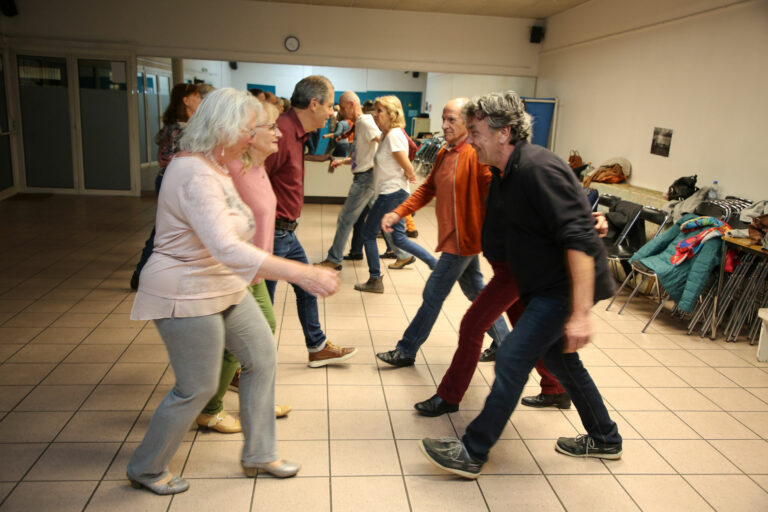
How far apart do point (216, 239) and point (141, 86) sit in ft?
28.3

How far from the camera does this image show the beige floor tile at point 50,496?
2143 mm

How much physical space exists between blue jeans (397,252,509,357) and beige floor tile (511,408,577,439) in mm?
546

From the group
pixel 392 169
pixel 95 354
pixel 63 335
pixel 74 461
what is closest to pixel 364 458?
pixel 74 461

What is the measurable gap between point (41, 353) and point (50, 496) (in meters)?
1.48

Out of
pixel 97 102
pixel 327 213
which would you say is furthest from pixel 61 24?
pixel 327 213

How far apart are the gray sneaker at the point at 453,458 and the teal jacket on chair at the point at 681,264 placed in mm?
2696

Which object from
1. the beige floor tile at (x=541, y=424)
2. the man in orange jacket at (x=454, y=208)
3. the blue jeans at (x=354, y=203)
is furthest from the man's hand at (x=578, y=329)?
the blue jeans at (x=354, y=203)

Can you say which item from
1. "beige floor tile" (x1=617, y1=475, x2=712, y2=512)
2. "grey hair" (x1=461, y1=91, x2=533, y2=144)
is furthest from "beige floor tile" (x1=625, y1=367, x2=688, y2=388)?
"grey hair" (x1=461, y1=91, x2=533, y2=144)

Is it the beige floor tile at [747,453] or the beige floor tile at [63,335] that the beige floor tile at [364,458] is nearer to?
the beige floor tile at [747,453]

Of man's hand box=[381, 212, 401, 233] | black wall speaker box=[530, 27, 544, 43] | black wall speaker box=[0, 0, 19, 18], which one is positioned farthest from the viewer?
black wall speaker box=[530, 27, 544, 43]

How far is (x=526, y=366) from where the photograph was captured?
7.37 ft

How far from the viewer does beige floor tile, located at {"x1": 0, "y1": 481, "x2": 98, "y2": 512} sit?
2.14 meters

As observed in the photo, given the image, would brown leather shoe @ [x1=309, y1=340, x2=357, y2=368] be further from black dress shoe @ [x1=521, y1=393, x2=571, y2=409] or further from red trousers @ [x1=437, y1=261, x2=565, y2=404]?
black dress shoe @ [x1=521, y1=393, x2=571, y2=409]

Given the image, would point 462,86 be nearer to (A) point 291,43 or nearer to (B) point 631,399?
(A) point 291,43
